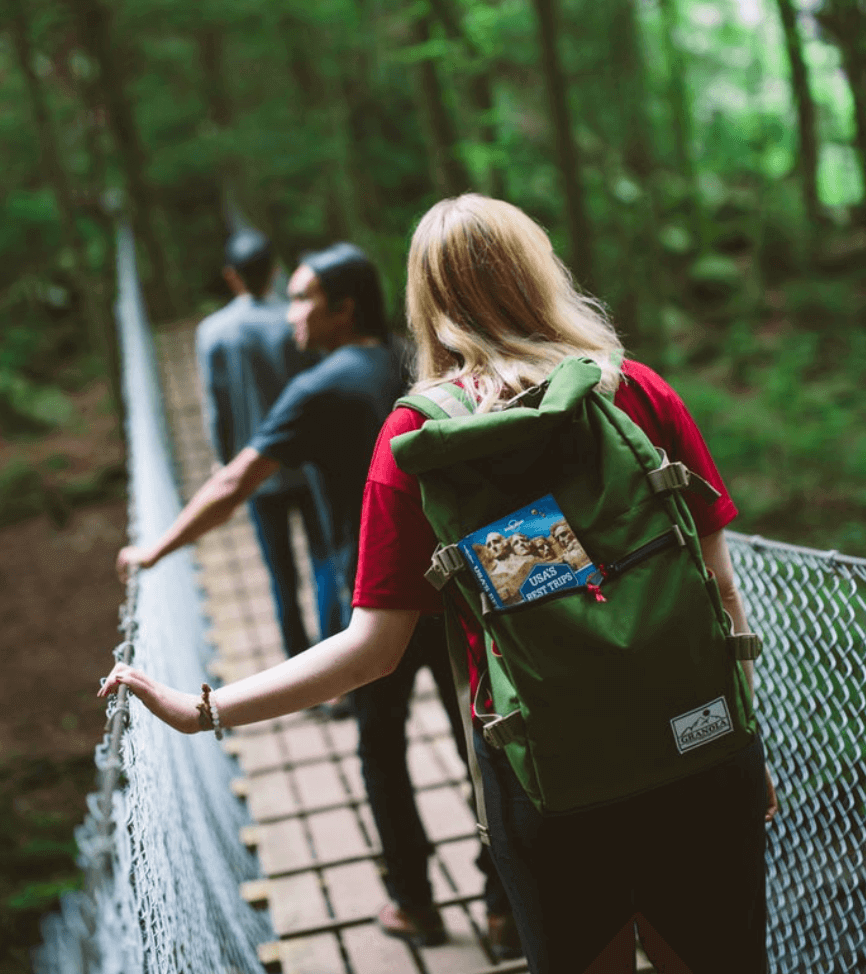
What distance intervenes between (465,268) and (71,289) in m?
12.5

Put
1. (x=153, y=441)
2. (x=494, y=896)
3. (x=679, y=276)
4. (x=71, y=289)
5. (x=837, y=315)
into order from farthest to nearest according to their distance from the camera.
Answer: (x=71, y=289)
(x=679, y=276)
(x=837, y=315)
(x=153, y=441)
(x=494, y=896)

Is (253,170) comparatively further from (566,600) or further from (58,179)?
(566,600)

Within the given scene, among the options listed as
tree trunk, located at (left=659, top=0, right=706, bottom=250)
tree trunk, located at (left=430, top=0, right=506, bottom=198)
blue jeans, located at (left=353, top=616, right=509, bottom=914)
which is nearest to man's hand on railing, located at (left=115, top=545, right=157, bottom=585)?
blue jeans, located at (left=353, top=616, right=509, bottom=914)

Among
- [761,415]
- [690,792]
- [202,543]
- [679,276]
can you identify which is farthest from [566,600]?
[679,276]

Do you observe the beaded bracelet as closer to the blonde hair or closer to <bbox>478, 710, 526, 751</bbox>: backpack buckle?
<bbox>478, 710, 526, 751</bbox>: backpack buckle

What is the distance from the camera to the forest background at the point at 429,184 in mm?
6734

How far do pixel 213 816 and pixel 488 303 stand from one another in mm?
1619

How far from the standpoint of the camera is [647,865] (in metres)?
1.18

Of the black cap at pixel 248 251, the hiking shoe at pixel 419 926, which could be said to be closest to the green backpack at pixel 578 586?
the hiking shoe at pixel 419 926

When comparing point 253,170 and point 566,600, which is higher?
point 253,170

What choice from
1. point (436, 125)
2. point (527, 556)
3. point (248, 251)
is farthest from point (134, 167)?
point (527, 556)

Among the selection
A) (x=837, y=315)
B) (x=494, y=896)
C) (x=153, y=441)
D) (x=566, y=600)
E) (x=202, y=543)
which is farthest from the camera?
(x=837, y=315)

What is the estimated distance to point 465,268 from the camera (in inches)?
48.8

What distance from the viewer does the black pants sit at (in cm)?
116
